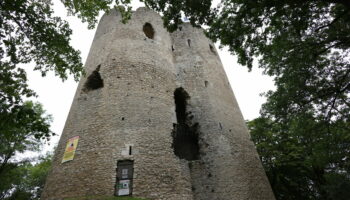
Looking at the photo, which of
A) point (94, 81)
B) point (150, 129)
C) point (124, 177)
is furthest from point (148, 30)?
point (124, 177)

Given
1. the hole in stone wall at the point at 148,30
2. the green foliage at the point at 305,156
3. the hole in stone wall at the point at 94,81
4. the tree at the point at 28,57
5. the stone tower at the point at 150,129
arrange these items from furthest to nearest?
the hole in stone wall at the point at 148,30 → the hole in stone wall at the point at 94,81 → the green foliage at the point at 305,156 → the stone tower at the point at 150,129 → the tree at the point at 28,57

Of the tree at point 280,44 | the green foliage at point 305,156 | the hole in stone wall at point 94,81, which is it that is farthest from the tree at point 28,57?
the green foliage at point 305,156

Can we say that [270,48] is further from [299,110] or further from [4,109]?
[4,109]

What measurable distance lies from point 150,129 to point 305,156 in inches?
381

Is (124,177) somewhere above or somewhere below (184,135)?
below

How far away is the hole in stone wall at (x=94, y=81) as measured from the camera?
38.3 feet

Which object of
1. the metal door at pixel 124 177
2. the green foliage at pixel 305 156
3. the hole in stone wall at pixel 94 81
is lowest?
the metal door at pixel 124 177

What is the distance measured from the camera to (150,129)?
31.2ft

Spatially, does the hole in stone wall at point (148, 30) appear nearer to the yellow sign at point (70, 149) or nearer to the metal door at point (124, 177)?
the yellow sign at point (70, 149)

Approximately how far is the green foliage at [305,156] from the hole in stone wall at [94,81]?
8.10m

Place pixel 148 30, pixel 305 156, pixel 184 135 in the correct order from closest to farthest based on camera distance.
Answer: pixel 184 135
pixel 305 156
pixel 148 30

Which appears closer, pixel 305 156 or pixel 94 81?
pixel 94 81

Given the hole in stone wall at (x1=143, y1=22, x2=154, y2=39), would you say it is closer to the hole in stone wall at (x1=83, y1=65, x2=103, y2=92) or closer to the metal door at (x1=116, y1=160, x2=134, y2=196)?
the hole in stone wall at (x1=83, y1=65, x2=103, y2=92)

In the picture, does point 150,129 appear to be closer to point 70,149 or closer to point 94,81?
point 70,149
